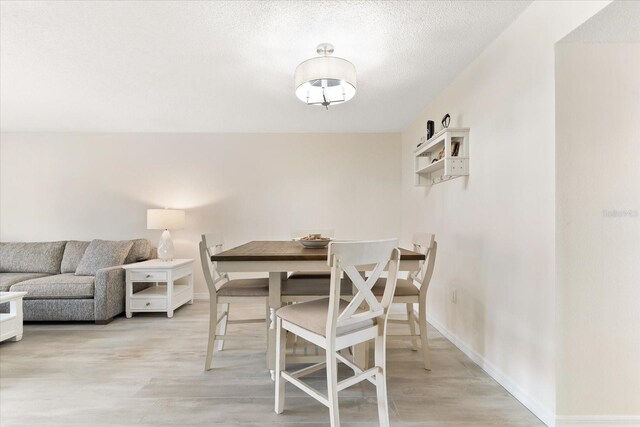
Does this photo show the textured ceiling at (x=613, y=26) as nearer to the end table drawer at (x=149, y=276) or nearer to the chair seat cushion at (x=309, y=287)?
the chair seat cushion at (x=309, y=287)

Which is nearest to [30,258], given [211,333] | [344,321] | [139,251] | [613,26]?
[139,251]

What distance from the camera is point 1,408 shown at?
71.5 inches

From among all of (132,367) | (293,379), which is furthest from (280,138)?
(293,379)

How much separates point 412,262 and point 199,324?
7.74 ft

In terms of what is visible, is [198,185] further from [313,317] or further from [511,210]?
[511,210]

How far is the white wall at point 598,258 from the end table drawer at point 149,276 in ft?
11.5

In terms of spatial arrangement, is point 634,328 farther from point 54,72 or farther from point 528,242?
point 54,72

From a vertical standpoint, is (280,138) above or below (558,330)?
above

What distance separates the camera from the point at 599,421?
157cm

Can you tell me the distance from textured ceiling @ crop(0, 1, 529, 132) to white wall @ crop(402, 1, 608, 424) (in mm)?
245

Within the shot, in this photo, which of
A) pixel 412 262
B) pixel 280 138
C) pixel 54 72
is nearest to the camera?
pixel 412 262

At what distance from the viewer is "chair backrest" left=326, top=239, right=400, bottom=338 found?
1358 millimetres

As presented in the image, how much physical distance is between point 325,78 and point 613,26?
1.33 meters

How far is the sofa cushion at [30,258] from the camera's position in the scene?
3893mm
